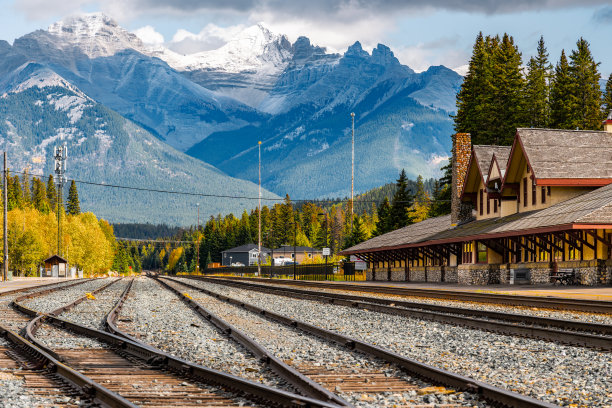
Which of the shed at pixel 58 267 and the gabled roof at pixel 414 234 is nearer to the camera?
the gabled roof at pixel 414 234

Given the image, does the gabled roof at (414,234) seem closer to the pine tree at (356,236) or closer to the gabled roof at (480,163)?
Answer: the gabled roof at (480,163)

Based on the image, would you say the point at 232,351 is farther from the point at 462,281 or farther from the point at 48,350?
the point at 462,281

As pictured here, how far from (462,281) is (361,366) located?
113ft

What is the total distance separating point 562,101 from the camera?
263ft

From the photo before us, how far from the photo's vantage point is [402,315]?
68.5 feet

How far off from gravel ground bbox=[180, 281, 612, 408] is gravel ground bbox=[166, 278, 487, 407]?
87 cm

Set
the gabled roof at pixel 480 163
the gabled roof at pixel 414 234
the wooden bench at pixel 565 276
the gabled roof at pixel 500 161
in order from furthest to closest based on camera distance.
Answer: the gabled roof at pixel 414 234 < the gabled roof at pixel 480 163 < the gabled roof at pixel 500 161 < the wooden bench at pixel 565 276

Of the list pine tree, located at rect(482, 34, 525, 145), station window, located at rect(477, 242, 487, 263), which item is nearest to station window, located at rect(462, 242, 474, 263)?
station window, located at rect(477, 242, 487, 263)

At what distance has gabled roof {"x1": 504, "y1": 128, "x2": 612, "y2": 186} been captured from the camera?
38.5 metres

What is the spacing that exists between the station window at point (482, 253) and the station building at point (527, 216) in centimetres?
2

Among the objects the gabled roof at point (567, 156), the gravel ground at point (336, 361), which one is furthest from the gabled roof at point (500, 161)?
the gravel ground at point (336, 361)

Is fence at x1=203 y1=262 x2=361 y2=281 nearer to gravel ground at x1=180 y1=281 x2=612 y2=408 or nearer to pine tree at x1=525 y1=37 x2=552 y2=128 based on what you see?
pine tree at x1=525 y1=37 x2=552 y2=128

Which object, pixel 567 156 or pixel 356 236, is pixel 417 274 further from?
pixel 356 236

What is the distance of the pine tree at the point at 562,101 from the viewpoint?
7812 centimetres
